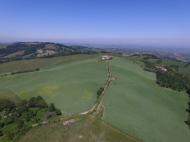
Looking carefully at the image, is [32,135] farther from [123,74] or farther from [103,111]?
[123,74]

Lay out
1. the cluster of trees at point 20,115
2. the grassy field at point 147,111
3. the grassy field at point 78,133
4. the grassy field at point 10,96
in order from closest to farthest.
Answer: the grassy field at point 78,133 → the cluster of trees at point 20,115 → the grassy field at point 147,111 → the grassy field at point 10,96

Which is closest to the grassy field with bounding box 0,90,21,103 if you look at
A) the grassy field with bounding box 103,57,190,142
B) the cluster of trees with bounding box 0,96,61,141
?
the cluster of trees with bounding box 0,96,61,141

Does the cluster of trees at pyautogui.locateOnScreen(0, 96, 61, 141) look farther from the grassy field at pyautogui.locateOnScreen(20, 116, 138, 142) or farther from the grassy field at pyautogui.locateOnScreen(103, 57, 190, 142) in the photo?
the grassy field at pyautogui.locateOnScreen(103, 57, 190, 142)

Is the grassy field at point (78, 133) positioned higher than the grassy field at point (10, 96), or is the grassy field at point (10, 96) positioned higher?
the grassy field at point (78, 133)

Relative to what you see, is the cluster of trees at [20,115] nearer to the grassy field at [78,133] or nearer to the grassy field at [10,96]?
the grassy field at [78,133]

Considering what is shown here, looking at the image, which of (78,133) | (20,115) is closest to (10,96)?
(20,115)

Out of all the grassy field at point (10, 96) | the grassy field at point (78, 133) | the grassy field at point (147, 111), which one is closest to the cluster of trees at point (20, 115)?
the grassy field at point (78, 133)

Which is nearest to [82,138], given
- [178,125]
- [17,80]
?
[178,125]
